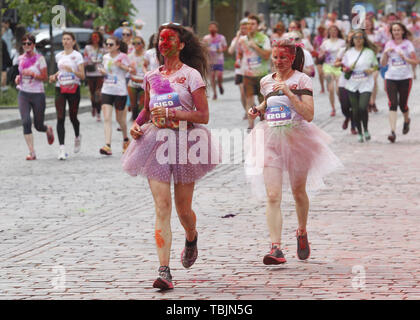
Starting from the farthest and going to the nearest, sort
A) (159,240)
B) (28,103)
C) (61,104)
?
(61,104) → (28,103) → (159,240)

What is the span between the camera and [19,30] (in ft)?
82.4

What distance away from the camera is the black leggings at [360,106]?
1675 centimetres

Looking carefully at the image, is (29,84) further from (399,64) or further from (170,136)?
(170,136)

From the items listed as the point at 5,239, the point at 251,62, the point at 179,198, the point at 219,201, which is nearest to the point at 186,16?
the point at 251,62

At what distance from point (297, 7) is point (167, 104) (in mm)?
43366

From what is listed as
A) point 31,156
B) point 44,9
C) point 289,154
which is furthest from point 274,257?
point 44,9

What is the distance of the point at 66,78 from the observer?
1540 cm

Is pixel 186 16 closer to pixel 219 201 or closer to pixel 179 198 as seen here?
pixel 219 201

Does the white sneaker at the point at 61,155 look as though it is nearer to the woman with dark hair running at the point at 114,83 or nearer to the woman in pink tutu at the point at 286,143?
the woman with dark hair running at the point at 114,83

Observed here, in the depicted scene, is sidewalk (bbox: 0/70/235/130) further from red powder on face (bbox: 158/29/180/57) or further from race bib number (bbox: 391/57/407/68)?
red powder on face (bbox: 158/29/180/57)

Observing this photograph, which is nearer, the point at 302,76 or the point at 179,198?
the point at 179,198

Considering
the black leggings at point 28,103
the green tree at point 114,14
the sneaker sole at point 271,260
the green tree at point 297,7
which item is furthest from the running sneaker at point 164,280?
the green tree at point 297,7

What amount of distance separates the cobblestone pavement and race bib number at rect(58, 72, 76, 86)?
1133 mm

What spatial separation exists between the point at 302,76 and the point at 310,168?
2.32 feet
